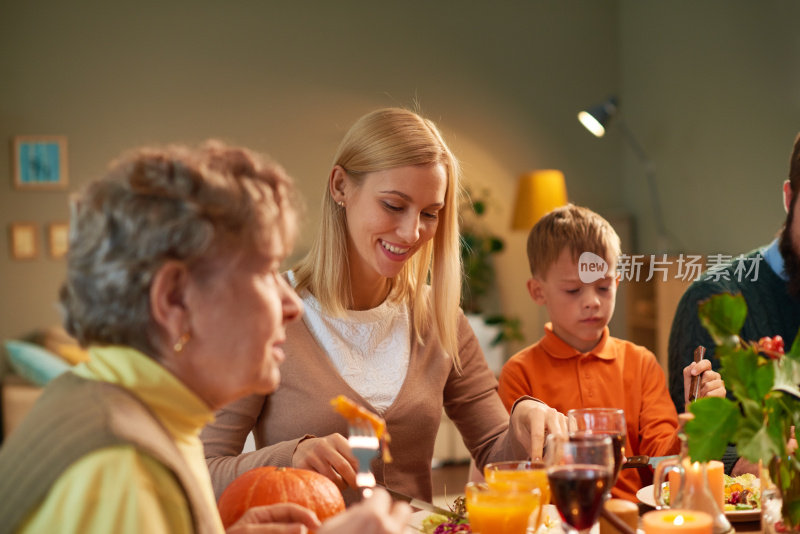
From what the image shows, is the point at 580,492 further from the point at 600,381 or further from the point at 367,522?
the point at 600,381

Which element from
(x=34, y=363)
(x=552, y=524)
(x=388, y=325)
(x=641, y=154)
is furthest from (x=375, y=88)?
(x=552, y=524)

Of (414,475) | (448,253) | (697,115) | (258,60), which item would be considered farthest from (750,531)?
(258,60)

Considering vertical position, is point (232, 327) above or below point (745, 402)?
above

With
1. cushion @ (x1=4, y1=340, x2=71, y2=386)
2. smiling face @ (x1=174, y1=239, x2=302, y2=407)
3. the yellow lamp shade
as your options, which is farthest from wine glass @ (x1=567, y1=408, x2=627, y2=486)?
cushion @ (x1=4, y1=340, x2=71, y2=386)

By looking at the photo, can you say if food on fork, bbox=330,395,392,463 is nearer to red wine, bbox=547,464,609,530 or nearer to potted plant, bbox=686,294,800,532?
red wine, bbox=547,464,609,530

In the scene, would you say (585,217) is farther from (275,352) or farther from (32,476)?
(32,476)

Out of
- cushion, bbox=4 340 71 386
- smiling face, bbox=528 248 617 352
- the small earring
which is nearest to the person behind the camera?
the small earring

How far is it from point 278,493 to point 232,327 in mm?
364

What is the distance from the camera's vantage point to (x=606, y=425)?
49.3 inches

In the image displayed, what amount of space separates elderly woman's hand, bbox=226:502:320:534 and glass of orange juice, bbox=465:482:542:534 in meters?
0.22

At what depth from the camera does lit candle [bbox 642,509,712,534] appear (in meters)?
1.07

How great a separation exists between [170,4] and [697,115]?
139 inches

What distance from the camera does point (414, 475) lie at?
187 cm

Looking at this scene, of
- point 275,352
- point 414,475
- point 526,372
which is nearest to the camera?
point 275,352
